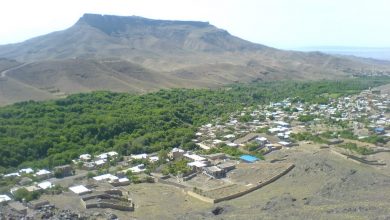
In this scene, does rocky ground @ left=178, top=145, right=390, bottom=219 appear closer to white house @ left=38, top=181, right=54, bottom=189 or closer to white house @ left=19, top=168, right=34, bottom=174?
white house @ left=38, top=181, right=54, bottom=189

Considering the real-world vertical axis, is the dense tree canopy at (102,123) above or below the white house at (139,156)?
above

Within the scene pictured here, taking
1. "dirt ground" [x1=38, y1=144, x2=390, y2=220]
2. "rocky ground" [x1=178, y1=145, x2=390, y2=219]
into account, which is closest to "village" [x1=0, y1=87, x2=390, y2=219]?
"dirt ground" [x1=38, y1=144, x2=390, y2=220]

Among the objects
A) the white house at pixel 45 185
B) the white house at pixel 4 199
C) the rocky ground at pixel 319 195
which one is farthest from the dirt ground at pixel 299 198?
the white house at pixel 4 199

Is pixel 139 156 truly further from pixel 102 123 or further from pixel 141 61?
pixel 141 61

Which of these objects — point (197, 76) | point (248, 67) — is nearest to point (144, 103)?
point (197, 76)

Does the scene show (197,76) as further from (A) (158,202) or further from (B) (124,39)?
(A) (158,202)

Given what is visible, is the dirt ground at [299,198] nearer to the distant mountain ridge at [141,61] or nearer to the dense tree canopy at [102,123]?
the dense tree canopy at [102,123]
